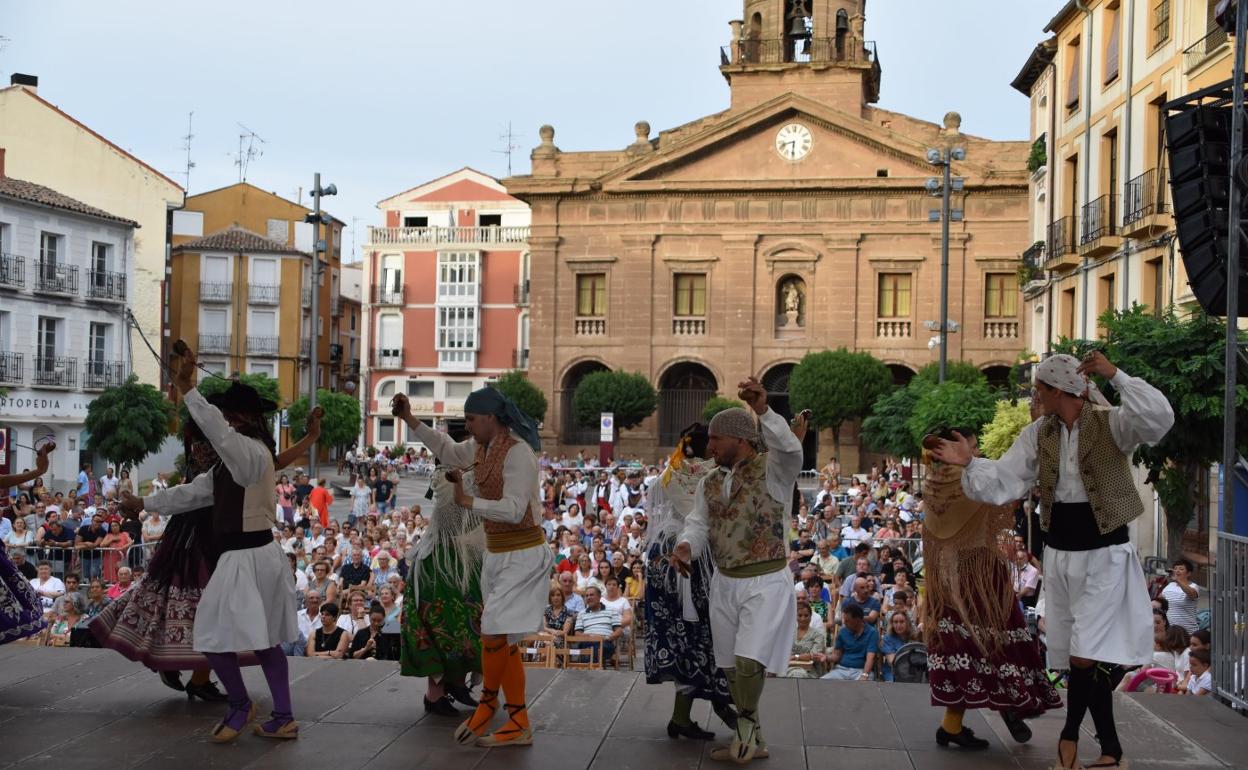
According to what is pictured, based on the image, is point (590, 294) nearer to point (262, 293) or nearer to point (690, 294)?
point (690, 294)

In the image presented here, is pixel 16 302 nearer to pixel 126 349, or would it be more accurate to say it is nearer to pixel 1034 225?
pixel 126 349

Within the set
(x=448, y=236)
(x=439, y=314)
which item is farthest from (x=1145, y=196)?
(x=448, y=236)

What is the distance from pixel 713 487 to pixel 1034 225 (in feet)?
83.5

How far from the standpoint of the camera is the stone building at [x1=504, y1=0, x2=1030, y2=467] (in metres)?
43.4

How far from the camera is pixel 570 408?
152 feet

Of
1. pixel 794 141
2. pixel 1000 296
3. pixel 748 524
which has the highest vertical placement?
pixel 794 141

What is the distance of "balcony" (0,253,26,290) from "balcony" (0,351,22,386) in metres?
1.76

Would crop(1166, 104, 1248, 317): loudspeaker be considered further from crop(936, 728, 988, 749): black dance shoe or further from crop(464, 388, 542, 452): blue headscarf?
crop(464, 388, 542, 452): blue headscarf

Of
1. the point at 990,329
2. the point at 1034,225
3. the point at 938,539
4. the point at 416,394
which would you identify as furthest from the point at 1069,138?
the point at 416,394

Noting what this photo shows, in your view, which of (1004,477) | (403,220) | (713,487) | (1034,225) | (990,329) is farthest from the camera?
(403,220)

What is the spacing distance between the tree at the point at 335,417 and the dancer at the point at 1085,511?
123 feet

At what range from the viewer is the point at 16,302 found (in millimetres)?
34094

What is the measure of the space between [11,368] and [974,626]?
33.1m

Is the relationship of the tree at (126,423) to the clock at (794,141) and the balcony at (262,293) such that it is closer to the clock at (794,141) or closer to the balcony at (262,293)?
A: the balcony at (262,293)
